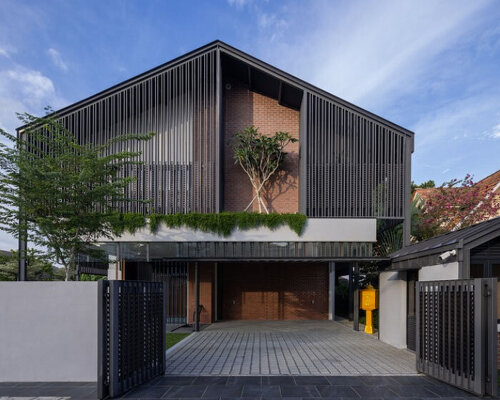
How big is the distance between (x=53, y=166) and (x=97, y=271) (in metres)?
7.81

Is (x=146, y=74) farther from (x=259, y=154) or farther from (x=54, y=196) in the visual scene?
(x=54, y=196)

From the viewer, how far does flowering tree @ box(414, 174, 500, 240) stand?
15305mm

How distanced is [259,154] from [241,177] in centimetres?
129

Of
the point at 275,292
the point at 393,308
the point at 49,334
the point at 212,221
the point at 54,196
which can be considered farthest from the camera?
the point at 275,292

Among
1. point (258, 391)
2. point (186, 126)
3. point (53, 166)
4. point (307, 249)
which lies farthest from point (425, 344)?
point (186, 126)

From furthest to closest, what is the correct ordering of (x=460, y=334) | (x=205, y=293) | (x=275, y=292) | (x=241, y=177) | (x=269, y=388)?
(x=275, y=292) → (x=241, y=177) → (x=205, y=293) → (x=269, y=388) → (x=460, y=334)

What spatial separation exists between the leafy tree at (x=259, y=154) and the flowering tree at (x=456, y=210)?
278 inches

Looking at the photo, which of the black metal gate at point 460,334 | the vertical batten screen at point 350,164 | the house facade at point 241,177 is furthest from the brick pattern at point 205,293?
the black metal gate at point 460,334

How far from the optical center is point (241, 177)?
14516mm

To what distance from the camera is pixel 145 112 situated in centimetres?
1385

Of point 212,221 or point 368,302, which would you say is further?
point 212,221

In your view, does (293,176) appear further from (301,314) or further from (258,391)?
(258,391)

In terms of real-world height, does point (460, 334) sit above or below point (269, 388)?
above

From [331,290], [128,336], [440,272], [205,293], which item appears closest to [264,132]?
[205,293]
